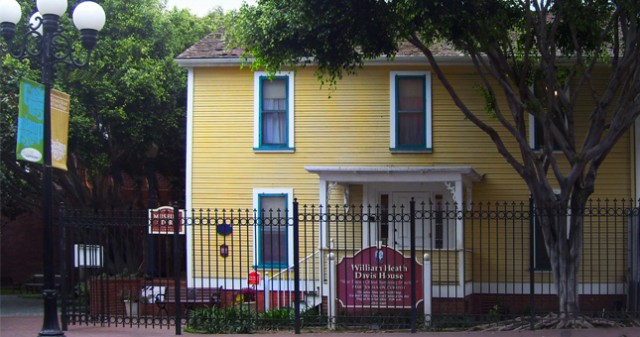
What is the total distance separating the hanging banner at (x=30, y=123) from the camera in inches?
485

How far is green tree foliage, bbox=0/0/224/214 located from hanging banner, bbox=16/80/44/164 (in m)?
11.6

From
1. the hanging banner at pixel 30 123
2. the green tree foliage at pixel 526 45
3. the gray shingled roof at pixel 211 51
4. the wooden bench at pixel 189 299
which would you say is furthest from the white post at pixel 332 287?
the gray shingled roof at pixel 211 51

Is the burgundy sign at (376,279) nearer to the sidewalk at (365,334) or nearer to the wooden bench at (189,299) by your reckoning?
the sidewalk at (365,334)

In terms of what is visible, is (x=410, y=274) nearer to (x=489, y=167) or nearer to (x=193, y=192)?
(x=489, y=167)

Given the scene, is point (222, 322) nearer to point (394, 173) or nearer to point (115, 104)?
point (394, 173)

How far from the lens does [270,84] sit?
22094 mm

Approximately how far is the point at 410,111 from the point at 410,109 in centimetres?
7

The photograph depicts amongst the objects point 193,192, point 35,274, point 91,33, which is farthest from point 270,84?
point 35,274

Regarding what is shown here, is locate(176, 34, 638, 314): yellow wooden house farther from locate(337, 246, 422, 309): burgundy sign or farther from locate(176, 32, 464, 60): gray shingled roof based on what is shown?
locate(337, 246, 422, 309): burgundy sign

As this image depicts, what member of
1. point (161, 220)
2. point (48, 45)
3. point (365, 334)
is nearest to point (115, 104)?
point (161, 220)

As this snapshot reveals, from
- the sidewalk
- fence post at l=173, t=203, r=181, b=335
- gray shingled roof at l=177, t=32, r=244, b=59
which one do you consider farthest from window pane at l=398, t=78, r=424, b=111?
fence post at l=173, t=203, r=181, b=335

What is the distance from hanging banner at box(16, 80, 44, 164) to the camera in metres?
12.3

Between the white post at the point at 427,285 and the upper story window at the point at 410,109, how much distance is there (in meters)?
5.35

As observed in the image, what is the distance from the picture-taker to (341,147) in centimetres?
2177
